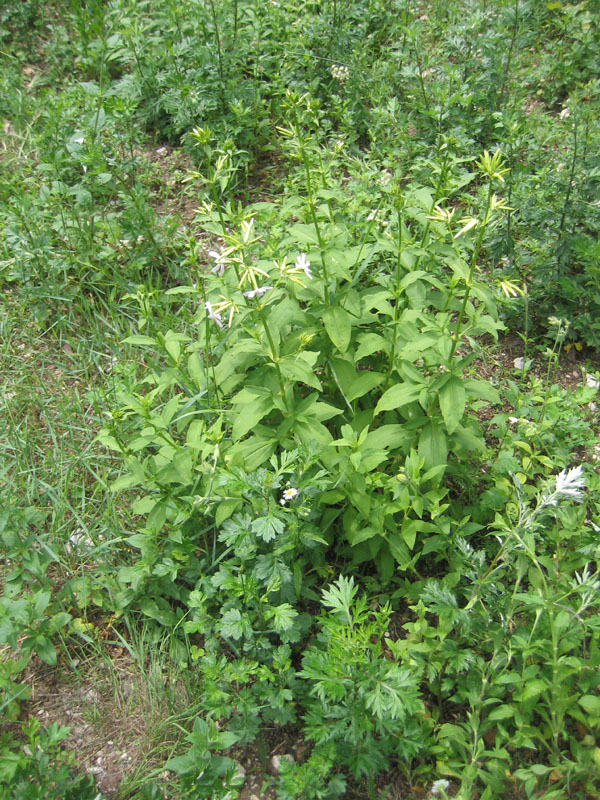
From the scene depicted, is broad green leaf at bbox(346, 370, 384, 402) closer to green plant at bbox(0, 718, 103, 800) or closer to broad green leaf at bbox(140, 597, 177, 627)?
broad green leaf at bbox(140, 597, 177, 627)

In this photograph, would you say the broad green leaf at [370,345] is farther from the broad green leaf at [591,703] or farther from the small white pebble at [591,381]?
the broad green leaf at [591,703]

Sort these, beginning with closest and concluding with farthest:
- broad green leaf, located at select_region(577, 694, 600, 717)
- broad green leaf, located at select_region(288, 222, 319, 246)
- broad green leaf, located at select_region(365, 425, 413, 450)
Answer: broad green leaf, located at select_region(577, 694, 600, 717)
broad green leaf, located at select_region(365, 425, 413, 450)
broad green leaf, located at select_region(288, 222, 319, 246)

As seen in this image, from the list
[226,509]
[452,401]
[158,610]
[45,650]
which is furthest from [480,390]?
[45,650]

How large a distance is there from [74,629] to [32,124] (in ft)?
11.9

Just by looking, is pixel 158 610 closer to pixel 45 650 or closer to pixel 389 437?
pixel 45 650

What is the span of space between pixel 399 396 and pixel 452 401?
0.65 feet

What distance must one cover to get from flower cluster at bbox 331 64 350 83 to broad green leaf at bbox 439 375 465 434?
245 cm

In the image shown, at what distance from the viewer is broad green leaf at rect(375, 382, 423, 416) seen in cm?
228

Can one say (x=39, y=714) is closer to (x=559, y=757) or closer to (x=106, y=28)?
(x=559, y=757)

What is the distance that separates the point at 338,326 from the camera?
245cm

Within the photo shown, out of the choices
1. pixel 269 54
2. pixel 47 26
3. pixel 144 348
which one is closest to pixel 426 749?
pixel 144 348

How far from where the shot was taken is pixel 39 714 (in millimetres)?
2398

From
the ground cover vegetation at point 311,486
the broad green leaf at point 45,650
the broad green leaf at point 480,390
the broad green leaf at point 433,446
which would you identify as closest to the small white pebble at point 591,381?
the ground cover vegetation at point 311,486

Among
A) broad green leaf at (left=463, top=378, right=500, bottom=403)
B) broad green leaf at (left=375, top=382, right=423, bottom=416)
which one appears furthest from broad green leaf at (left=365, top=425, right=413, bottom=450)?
broad green leaf at (left=463, top=378, right=500, bottom=403)
